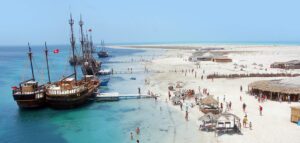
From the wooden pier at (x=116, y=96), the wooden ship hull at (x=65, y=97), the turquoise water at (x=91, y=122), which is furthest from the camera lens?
the wooden pier at (x=116, y=96)

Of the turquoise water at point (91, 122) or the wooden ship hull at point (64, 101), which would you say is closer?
the turquoise water at point (91, 122)

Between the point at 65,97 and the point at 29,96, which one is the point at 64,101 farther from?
the point at 29,96

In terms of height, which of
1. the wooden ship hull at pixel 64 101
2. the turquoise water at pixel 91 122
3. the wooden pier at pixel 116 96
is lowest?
the turquoise water at pixel 91 122

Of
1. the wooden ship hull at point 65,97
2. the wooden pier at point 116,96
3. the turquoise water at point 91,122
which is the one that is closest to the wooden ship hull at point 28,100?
the turquoise water at point 91,122

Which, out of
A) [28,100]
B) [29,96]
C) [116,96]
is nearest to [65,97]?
[29,96]

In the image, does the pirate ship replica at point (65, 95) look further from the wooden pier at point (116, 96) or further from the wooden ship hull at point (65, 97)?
the wooden pier at point (116, 96)

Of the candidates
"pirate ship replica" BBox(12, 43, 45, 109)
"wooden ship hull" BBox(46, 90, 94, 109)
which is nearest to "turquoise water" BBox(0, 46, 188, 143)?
"wooden ship hull" BBox(46, 90, 94, 109)

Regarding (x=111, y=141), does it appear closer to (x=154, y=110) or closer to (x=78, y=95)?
(x=154, y=110)

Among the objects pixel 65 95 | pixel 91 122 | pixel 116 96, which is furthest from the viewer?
pixel 116 96

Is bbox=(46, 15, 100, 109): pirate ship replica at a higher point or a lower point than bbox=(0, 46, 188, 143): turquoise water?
higher

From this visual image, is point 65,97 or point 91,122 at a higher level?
point 65,97

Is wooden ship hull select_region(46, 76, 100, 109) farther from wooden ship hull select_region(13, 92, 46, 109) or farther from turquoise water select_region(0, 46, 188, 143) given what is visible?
wooden ship hull select_region(13, 92, 46, 109)

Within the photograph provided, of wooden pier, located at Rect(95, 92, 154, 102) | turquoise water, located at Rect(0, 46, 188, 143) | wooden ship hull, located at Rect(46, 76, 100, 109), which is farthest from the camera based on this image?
wooden pier, located at Rect(95, 92, 154, 102)

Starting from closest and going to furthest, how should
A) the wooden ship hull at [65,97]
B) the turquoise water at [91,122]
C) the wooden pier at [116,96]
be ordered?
the turquoise water at [91,122]
the wooden ship hull at [65,97]
the wooden pier at [116,96]
